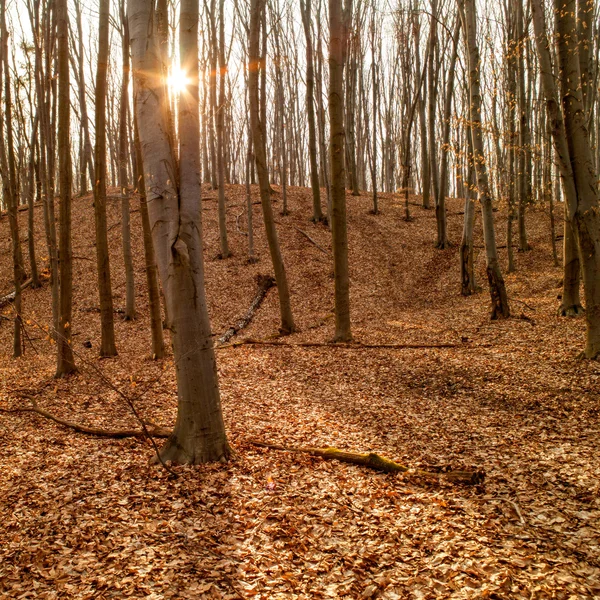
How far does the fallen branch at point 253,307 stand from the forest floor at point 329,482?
181 centimetres

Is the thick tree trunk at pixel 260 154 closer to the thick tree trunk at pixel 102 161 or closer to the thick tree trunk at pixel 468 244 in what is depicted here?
the thick tree trunk at pixel 102 161

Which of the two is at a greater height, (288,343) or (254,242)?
(254,242)

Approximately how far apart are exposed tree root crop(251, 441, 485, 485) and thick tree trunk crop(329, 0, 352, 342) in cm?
532

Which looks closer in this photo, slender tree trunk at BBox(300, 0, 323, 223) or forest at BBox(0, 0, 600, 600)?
forest at BBox(0, 0, 600, 600)

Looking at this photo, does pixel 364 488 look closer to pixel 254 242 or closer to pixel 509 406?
pixel 509 406

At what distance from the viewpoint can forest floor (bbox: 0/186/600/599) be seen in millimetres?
3168

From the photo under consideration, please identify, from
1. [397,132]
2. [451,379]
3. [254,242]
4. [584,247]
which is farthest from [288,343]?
[397,132]

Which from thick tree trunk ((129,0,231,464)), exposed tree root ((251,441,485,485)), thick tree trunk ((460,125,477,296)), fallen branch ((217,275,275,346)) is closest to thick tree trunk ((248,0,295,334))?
fallen branch ((217,275,275,346))

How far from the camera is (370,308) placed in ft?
48.7

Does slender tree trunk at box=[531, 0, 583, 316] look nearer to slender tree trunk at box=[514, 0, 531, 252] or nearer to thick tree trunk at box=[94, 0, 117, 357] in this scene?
thick tree trunk at box=[94, 0, 117, 357]

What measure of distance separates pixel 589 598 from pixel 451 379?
482cm

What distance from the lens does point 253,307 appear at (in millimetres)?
14805

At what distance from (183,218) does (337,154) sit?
5.87 metres

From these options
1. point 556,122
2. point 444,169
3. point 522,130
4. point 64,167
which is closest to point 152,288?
point 64,167
